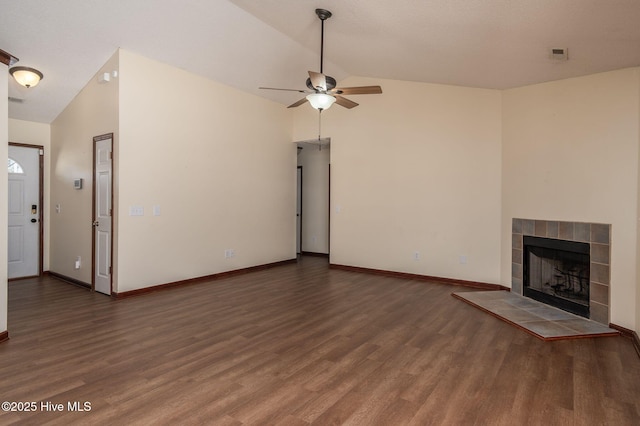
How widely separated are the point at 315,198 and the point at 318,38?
13.8 ft

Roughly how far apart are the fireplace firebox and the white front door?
7668 millimetres

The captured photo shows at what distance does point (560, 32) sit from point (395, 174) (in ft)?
10.5

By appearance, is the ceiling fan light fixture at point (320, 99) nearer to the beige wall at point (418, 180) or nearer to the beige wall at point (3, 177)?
the beige wall at point (418, 180)

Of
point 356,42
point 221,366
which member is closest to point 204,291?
point 221,366

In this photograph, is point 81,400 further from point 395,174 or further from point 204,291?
point 395,174

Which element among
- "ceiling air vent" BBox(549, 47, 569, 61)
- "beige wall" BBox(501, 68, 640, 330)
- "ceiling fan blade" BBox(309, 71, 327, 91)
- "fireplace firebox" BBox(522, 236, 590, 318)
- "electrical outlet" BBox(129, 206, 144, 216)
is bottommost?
"fireplace firebox" BBox(522, 236, 590, 318)

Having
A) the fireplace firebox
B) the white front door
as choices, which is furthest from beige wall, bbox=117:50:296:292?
the fireplace firebox

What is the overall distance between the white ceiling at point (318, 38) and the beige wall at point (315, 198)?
2784 mm

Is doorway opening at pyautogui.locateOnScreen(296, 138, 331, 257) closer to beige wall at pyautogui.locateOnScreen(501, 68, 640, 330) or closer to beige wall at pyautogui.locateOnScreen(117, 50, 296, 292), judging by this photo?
beige wall at pyautogui.locateOnScreen(117, 50, 296, 292)

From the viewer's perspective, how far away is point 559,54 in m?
3.43

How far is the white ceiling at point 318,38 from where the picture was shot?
297 centimetres

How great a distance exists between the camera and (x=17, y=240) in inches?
225

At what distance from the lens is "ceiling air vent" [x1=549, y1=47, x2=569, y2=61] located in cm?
335

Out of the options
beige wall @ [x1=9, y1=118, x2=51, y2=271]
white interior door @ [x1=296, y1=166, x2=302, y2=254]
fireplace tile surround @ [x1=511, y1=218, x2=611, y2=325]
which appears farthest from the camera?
white interior door @ [x1=296, y1=166, x2=302, y2=254]
